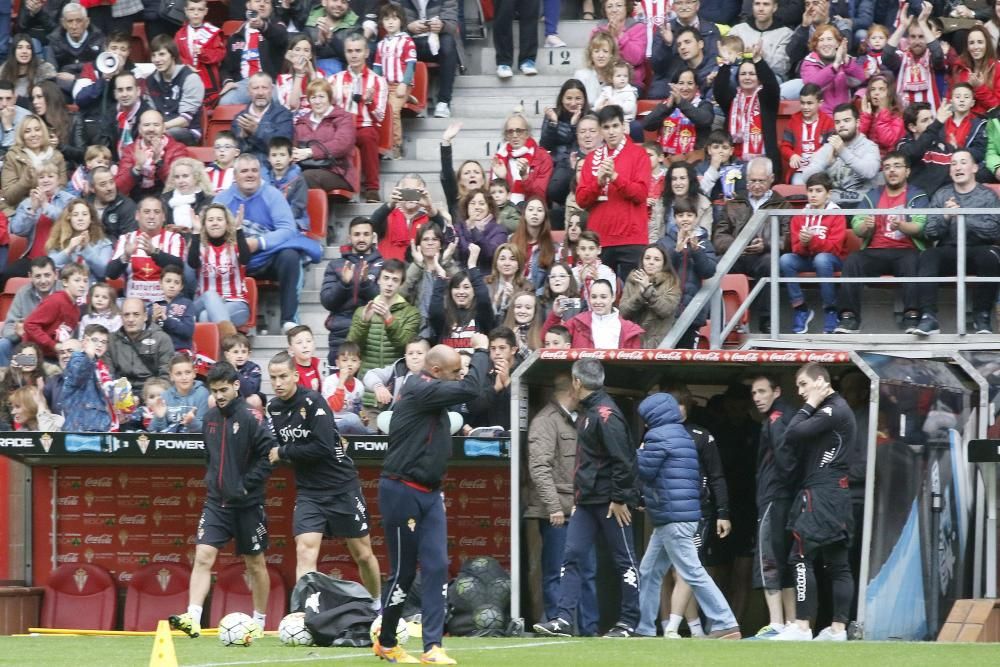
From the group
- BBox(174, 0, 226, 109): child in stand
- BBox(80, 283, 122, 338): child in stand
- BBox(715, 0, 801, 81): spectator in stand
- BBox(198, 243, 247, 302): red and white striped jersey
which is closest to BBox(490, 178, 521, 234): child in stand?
BBox(198, 243, 247, 302): red and white striped jersey

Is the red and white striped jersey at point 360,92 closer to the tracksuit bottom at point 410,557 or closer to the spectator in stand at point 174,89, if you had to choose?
the spectator in stand at point 174,89

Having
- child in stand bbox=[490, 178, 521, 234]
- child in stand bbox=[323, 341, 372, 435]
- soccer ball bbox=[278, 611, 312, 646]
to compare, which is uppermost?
child in stand bbox=[490, 178, 521, 234]

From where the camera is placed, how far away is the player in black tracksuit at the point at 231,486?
13594 mm

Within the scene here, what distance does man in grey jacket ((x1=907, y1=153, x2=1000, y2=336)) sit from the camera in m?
15.5

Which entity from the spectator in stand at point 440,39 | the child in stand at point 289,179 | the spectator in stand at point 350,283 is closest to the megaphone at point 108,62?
the child in stand at point 289,179

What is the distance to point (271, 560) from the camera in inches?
632

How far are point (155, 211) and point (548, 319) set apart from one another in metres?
3.97

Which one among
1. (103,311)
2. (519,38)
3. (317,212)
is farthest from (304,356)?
(519,38)

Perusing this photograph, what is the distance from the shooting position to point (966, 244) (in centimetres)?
1564

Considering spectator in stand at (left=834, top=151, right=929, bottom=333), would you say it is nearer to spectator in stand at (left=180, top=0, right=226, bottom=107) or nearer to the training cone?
spectator in stand at (left=180, top=0, right=226, bottom=107)

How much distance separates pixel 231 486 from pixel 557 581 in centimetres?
255

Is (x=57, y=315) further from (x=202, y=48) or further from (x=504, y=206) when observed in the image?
(x=202, y=48)

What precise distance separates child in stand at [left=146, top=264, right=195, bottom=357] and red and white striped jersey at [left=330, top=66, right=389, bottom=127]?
299cm

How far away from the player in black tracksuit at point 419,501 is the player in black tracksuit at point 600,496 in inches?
105
